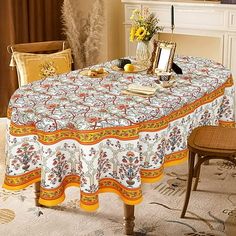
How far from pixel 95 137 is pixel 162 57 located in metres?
1.15

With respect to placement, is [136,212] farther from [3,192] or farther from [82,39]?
[82,39]

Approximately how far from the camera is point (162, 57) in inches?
141

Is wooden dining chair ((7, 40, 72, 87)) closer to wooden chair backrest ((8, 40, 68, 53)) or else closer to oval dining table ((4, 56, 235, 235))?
A: wooden chair backrest ((8, 40, 68, 53))

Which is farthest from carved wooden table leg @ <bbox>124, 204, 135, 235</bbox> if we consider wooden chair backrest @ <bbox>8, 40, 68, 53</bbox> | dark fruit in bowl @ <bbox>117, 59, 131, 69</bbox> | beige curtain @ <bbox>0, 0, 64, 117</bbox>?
beige curtain @ <bbox>0, 0, 64, 117</bbox>

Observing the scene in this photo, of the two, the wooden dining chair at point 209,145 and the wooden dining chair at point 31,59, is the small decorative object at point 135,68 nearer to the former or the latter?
the wooden dining chair at point 31,59

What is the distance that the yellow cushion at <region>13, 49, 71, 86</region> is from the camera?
404 centimetres

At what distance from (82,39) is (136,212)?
2.57 metres

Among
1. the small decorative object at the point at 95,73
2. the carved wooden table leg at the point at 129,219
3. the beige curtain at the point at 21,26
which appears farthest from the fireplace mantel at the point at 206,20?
the carved wooden table leg at the point at 129,219

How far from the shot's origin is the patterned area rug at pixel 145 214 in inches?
123

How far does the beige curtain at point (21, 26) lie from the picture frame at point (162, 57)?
189cm

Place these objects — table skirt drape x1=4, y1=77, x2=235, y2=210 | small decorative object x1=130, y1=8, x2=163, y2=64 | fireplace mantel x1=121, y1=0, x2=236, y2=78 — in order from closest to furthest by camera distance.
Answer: table skirt drape x1=4, y1=77, x2=235, y2=210 < small decorative object x1=130, y1=8, x2=163, y2=64 < fireplace mantel x1=121, y1=0, x2=236, y2=78

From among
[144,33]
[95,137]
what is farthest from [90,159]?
[144,33]

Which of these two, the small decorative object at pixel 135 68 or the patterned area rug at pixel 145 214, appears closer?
the patterned area rug at pixel 145 214

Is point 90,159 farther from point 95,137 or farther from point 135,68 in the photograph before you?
point 135,68
